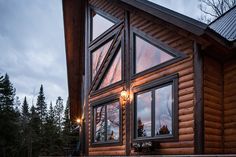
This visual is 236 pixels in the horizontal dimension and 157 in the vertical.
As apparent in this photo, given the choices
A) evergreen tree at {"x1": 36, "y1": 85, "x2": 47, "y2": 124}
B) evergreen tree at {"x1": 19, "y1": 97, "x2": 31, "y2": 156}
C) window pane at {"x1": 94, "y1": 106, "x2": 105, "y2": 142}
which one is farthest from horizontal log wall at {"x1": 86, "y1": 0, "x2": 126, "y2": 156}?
evergreen tree at {"x1": 36, "y1": 85, "x2": 47, "y2": 124}

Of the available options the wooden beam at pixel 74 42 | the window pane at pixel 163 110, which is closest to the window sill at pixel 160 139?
the window pane at pixel 163 110

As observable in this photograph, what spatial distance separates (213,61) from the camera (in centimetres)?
641

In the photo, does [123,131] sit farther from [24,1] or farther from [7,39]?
[7,39]

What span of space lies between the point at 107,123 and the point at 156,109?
242cm

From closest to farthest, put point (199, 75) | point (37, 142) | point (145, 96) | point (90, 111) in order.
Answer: point (199, 75) → point (145, 96) → point (90, 111) → point (37, 142)

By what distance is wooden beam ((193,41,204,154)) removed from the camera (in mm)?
5777

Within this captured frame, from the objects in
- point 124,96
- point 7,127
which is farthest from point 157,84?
point 7,127

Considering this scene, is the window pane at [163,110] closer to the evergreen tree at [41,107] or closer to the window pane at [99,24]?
the window pane at [99,24]

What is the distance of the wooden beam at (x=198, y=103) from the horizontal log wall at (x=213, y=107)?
Result: 13 cm

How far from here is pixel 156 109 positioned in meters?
7.02

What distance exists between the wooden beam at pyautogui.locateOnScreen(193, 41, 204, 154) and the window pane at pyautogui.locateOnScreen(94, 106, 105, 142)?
3916 millimetres

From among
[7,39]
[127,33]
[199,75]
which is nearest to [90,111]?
[127,33]

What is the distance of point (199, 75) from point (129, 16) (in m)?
3.36

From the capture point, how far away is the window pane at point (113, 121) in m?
8.47
